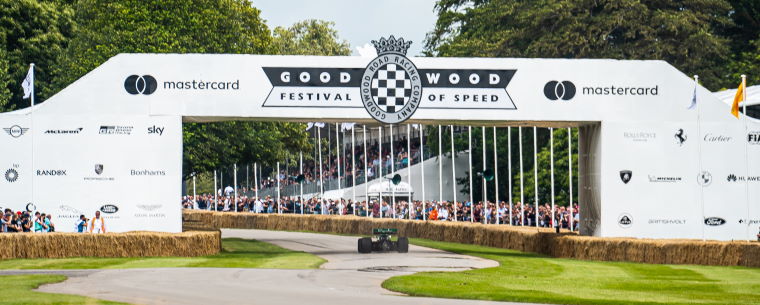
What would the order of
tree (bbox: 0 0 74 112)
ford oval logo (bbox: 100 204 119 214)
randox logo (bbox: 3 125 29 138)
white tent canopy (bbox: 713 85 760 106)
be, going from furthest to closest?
tree (bbox: 0 0 74 112), white tent canopy (bbox: 713 85 760 106), randox logo (bbox: 3 125 29 138), ford oval logo (bbox: 100 204 119 214)

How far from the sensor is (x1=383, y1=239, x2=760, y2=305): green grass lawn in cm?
1891

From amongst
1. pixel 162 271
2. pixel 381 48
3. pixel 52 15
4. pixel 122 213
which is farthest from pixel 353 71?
pixel 52 15

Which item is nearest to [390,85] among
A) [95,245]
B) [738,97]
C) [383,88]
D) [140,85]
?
[383,88]

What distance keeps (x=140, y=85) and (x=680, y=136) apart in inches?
565

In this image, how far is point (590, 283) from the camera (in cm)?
2211

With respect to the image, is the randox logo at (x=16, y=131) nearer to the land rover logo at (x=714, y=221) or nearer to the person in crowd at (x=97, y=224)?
the person in crowd at (x=97, y=224)

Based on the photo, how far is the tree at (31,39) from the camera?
5601cm

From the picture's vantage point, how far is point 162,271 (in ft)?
77.8

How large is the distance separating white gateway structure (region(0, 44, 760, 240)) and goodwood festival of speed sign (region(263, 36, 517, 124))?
31mm

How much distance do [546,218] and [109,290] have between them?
27626 millimetres

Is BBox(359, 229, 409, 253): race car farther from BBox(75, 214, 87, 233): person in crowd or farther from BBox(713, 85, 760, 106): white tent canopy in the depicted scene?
BBox(713, 85, 760, 106): white tent canopy

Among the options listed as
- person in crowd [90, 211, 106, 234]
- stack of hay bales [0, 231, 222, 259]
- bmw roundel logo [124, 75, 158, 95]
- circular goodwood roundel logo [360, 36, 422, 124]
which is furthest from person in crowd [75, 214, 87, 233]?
circular goodwood roundel logo [360, 36, 422, 124]

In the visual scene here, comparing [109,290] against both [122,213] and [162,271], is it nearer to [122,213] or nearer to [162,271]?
[162,271]

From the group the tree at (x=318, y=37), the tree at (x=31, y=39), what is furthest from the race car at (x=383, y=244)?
the tree at (x=318, y=37)
